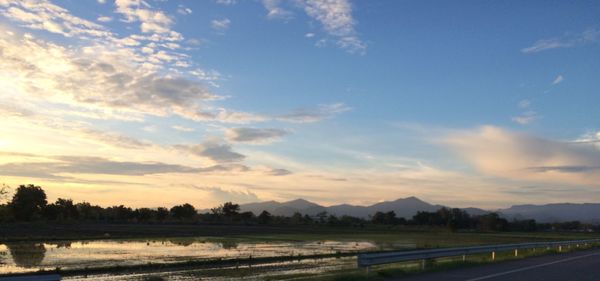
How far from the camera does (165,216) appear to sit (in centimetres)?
13475

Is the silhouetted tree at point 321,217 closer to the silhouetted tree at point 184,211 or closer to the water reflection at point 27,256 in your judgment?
the silhouetted tree at point 184,211

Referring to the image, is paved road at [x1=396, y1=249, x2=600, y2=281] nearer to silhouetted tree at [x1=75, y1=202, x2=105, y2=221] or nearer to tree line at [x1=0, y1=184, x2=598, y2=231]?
tree line at [x1=0, y1=184, x2=598, y2=231]

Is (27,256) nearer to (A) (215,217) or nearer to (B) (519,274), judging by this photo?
(B) (519,274)

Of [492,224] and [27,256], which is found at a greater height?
[492,224]

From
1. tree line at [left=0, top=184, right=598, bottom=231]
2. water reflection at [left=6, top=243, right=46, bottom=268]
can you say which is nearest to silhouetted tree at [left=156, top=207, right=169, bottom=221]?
tree line at [left=0, top=184, right=598, bottom=231]

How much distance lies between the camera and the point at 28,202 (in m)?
102

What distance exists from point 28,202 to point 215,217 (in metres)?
44.4

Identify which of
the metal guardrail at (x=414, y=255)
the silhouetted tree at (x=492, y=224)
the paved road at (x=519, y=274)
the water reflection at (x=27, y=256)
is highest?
the silhouetted tree at (x=492, y=224)

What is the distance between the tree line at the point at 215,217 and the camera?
336 ft

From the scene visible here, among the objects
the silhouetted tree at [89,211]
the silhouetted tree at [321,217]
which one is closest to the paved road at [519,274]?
the silhouetted tree at [89,211]

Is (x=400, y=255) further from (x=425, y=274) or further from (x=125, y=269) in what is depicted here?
(x=125, y=269)

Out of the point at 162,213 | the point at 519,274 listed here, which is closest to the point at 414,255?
the point at 519,274

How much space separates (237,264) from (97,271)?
23.2 feet

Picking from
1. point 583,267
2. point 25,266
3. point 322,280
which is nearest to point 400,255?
point 322,280
